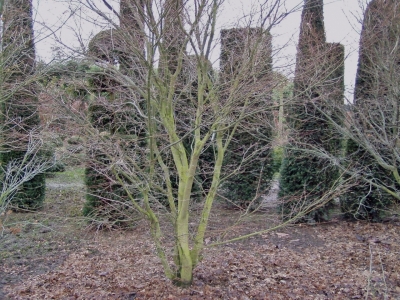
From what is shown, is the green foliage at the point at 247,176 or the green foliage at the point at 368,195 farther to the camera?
the green foliage at the point at 247,176

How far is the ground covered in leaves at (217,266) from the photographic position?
3.91m

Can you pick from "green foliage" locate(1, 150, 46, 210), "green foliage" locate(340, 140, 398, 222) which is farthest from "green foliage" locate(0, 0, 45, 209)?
"green foliage" locate(340, 140, 398, 222)

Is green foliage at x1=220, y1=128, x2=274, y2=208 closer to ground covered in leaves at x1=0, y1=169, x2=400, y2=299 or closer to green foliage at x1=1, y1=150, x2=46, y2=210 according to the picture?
ground covered in leaves at x1=0, y1=169, x2=400, y2=299

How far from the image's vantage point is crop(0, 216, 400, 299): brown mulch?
3895 millimetres

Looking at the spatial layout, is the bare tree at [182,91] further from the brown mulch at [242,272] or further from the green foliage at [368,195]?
the green foliage at [368,195]

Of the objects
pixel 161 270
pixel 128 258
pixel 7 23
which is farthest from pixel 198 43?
pixel 128 258

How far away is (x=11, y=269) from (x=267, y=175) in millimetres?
5273

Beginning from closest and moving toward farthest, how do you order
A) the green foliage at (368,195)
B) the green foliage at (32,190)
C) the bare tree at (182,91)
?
the bare tree at (182,91)
the green foliage at (368,195)
the green foliage at (32,190)

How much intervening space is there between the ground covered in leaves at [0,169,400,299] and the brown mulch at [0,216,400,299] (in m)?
0.01

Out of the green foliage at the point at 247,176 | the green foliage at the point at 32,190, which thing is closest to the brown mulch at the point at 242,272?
the green foliage at the point at 247,176

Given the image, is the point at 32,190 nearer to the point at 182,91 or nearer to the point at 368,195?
the point at 182,91

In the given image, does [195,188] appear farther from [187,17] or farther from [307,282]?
[187,17]

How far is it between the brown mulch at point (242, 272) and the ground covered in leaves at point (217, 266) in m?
0.01

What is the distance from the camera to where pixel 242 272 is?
4.48 meters
